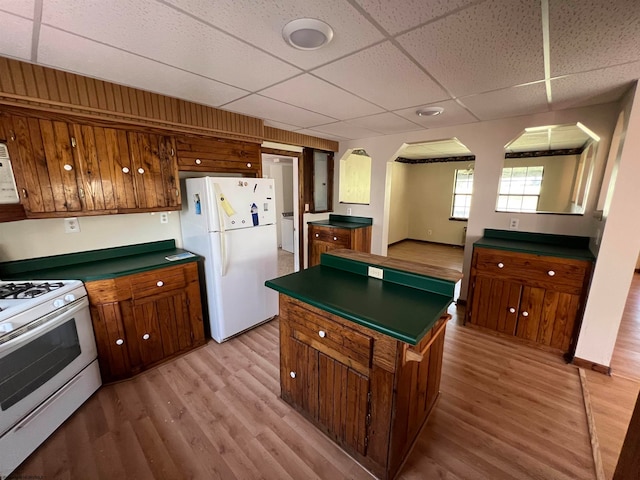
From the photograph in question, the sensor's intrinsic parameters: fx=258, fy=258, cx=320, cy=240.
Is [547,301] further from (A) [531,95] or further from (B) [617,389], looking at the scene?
(A) [531,95]

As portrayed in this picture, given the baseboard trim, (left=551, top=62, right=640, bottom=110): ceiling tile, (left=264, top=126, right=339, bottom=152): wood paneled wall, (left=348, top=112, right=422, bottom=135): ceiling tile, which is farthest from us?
(left=264, top=126, right=339, bottom=152): wood paneled wall

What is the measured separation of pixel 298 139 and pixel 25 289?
3.09 meters

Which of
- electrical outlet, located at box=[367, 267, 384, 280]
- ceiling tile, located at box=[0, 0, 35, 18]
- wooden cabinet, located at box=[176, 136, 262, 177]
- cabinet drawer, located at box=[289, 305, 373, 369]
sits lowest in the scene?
cabinet drawer, located at box=[289, 305, 373, 369]

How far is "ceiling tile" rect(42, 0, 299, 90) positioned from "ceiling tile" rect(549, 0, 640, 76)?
4.50 feet

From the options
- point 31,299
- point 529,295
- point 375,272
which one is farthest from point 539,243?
point 31,299

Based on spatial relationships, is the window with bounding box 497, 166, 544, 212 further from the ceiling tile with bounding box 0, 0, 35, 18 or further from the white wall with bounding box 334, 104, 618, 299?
the ceiling tile with bounding box 0, 0, 35, 18

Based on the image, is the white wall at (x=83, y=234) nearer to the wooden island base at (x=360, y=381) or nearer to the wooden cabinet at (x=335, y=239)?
the wooden island base at (x=360, y=381)

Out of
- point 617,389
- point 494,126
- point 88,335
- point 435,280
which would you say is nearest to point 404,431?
point 435,280

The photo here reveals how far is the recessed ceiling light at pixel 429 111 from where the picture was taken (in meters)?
2.49

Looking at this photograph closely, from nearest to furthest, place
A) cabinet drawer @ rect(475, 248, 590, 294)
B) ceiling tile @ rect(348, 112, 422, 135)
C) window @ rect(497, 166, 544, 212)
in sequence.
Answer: cabinet drawer @ rect(475, 248, 590, 294), ceiling tile @ rect(348, 112, 422, 135), window @ rect(497, 166, 544, 212)

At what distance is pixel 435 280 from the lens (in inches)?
59.7

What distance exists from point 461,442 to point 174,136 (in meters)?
3.18

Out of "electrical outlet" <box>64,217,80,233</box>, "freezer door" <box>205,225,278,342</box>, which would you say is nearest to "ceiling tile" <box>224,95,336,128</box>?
"freezer door" <box>205,225,278,342</box>

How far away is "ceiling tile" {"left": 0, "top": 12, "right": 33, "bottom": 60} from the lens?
45.6 inches
